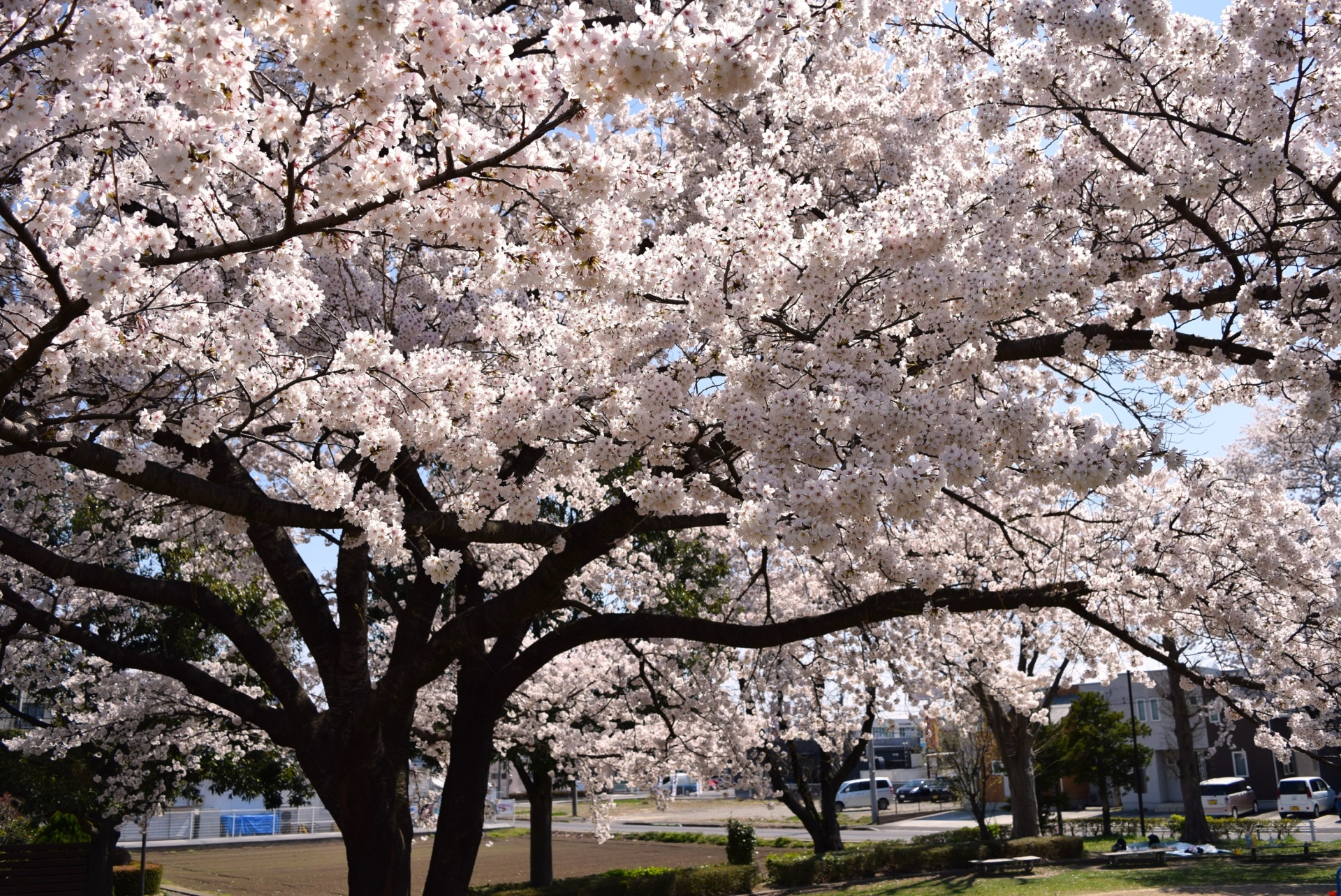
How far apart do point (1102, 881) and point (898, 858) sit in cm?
431

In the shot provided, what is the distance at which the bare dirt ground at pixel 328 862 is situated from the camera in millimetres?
19219

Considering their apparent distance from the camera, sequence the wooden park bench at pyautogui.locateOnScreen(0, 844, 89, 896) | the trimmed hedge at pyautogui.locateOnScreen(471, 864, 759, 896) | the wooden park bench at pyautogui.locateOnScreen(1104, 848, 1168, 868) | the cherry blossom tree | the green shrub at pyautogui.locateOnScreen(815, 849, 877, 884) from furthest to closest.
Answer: the wooden park bench at pyautogui.locateOnScreen(1104, 848, 1168, 868)
the green shrub at pyautogui.locateOnScreen(815, 849, 877, 884)
the trimmed hedge at pyautogui.locateOnScreen(471, 864, 759, 896)
the wooden park bench at pyautogui.locateOnScreen(0, 844, 89, 896)
the cherry blossom tree

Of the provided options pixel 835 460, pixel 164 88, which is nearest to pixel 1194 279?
pixel 835 460

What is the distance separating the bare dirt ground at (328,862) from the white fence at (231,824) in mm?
4205

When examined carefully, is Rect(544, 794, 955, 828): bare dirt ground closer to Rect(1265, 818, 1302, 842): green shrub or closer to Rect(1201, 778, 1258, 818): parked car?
Rect(1201, 778, 1258, 818): parked car

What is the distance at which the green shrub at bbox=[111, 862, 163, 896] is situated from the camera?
16188 millimetres

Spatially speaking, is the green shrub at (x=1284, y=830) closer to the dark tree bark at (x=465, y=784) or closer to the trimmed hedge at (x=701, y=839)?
the trimmed hedge at (x=701, y=839)

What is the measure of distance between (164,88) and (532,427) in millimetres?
2718

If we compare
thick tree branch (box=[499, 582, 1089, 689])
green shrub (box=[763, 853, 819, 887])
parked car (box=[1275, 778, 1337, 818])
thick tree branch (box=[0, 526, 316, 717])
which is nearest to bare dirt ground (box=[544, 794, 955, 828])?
parked car (box=[1275, 778, 1337, 818])

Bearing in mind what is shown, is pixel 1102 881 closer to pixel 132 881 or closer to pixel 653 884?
pixel 653 884

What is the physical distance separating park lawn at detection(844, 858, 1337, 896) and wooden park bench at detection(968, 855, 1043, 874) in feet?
→ 0.75

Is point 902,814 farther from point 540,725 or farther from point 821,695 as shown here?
point 540,725

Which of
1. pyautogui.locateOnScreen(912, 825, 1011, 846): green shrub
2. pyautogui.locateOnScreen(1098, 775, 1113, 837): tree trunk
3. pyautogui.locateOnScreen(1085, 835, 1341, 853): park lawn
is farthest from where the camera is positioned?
pyautogui.locateOnScreen(1098, 775, 1113, 837): tree trunk

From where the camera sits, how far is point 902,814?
4512 centimetres
